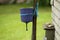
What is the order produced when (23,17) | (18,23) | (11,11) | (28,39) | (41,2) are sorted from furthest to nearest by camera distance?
(41,2)
(11,11)
(18,23)
(28,39)
(23,17)

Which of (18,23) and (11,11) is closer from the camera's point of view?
(18,23)

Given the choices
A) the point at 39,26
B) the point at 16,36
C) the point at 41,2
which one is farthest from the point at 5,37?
the point at 41,2

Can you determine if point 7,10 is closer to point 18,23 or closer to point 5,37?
point 18,23

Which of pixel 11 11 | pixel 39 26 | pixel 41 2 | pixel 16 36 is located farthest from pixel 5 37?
pixel 41 2

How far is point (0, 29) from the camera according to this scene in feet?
18.2

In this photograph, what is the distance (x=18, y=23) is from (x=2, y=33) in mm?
1204

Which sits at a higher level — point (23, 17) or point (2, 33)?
point (23, 17)

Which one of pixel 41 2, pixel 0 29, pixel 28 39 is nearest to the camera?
pixel 28 39

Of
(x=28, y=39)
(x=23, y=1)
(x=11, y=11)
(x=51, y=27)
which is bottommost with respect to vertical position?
(x=28, y=39)

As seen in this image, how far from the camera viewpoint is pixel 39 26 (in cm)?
586

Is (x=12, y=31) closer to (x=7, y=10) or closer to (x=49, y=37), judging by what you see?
(x=49, y=37)

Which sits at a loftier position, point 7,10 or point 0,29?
point 7,10

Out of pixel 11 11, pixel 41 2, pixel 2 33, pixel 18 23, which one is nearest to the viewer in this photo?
pixel 2 33

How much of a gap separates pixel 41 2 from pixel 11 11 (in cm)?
213
